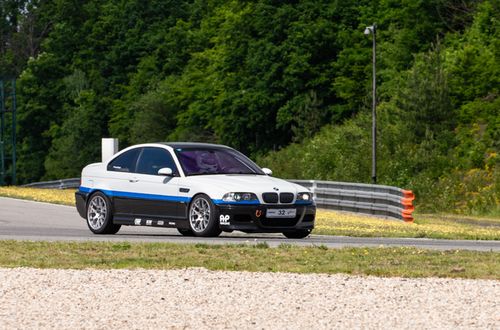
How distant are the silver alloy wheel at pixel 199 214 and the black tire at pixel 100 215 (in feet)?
5.78

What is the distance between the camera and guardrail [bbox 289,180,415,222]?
32812 mm

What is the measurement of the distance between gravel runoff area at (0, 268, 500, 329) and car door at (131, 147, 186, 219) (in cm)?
629

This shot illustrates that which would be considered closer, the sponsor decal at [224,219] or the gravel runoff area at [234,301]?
the gravel runoff area at [234,301]

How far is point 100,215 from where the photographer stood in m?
22.0

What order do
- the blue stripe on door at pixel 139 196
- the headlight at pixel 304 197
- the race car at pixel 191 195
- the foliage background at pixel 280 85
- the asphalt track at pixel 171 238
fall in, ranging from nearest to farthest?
the asphalt track at pixel 171 238
the race car at pixel 191 195
the headlight at pixel 304 197
the blue stripe on door at pixel 139 196
the foliage background at pixel 280 85

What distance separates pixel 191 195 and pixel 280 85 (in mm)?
54399

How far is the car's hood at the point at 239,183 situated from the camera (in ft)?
66.0

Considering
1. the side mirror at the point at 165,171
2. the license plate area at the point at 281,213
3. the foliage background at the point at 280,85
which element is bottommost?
the license plate area at the point at 281,213

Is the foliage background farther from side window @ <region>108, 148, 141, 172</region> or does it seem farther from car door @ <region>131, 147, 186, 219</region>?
car door @ <region>131, 147, 186, 219</region>

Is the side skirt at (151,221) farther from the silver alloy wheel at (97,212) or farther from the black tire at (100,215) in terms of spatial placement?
the silver alloy wheel at (97,212)

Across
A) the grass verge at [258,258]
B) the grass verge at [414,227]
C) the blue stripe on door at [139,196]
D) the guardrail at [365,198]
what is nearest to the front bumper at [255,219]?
the blue stripe on door at [139,196]

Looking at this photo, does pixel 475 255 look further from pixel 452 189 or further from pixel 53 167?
pixel 53 167

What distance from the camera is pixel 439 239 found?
72.4ft

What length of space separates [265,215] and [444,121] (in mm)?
34971
